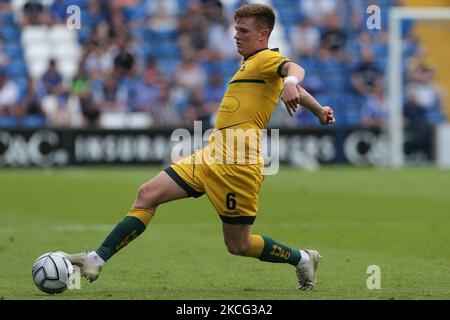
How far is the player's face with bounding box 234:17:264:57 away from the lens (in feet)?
26.0

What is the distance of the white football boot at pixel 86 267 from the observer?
7.82 meters

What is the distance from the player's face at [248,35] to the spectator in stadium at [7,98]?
737 inches

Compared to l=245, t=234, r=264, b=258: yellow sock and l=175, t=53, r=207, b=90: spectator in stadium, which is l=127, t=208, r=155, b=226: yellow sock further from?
l=175, t=53, r=207, b=90: spectator in stadium

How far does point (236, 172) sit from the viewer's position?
792 cm

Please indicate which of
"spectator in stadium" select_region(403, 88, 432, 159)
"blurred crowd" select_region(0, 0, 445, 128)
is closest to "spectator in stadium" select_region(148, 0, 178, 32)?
"blurred crowd" select_region(0, 0, 445, 128)

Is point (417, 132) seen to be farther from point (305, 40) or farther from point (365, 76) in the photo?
point (305, 40)

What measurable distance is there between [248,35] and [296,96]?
88 cm

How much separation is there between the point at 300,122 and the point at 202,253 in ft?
53.6

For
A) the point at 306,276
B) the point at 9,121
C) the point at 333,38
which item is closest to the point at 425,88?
the point at 333,38

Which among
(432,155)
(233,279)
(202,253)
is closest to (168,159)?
(432,155)

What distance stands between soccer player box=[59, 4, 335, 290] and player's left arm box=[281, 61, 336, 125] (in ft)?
0.88

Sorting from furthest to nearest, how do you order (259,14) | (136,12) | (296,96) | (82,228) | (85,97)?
(136,12) → (85,97) → (82,228) → (259,14) → (296,96)

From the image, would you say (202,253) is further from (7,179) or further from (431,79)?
(431,79)

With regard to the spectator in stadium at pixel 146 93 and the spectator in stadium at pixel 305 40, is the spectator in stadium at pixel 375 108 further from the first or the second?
the spectator in stadium at pixel 146 93
